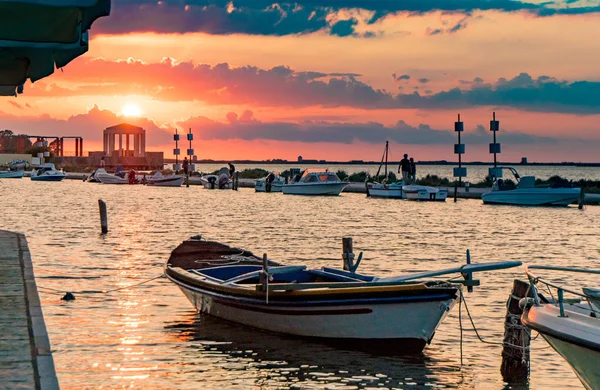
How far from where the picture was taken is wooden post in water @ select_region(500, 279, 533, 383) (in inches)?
516

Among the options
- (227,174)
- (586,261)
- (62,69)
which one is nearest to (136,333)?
(62,69)

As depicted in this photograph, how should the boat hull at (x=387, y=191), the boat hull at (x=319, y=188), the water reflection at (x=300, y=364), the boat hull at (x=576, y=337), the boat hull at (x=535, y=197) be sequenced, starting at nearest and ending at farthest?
the boat hull at (x=576, y=337), the water reflection at (x=300, y=364), the boat hull at (x=535, y=197), the boat hull at (x=387, y=191), the boat hull at (x=319, y=188)

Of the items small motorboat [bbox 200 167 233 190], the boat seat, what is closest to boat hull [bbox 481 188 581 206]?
small motorboat [bbox 200 167 233 190]

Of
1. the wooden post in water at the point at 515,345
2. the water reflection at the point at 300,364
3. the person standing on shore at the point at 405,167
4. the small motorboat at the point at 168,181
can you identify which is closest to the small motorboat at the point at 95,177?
the small motorboat at the point at 168,181

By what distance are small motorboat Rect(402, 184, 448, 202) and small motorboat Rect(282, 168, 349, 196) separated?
28.3 feet

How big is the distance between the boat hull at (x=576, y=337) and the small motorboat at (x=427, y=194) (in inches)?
2207

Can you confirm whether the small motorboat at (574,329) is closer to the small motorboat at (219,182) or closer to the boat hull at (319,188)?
the boat hull at (319,188)

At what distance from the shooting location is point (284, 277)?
671 inches

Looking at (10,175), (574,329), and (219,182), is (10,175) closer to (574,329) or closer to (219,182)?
(219,182)

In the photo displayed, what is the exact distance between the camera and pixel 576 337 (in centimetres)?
976

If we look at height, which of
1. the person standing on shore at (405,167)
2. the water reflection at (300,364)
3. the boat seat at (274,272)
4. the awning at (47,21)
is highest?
the awning at (47,21)

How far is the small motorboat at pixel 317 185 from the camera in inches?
3024

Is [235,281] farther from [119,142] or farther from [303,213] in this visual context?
[119,142]

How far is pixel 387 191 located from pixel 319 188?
738 cm
